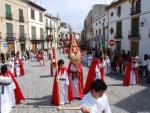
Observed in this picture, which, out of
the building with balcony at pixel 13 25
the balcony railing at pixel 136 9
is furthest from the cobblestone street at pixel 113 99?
the building with balcony at pixel 13 25

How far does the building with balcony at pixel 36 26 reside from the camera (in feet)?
138

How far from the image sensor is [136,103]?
9633 millimetres

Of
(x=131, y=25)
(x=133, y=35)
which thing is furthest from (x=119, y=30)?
(x=133, y=35)

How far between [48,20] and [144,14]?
34420 millimetres

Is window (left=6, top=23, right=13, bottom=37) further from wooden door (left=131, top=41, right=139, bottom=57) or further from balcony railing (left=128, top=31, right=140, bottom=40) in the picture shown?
wooden door (left=131, top=41, right=139, bottom=57)

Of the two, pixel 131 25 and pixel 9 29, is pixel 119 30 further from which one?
pixel 9 29

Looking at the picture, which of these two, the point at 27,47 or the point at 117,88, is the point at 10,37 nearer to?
the point at 27,47

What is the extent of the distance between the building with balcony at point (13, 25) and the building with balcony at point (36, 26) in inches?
71.7

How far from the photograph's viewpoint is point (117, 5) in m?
31.2

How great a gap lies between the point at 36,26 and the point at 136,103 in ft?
121

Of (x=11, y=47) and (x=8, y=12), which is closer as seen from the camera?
(x=8, y=12)

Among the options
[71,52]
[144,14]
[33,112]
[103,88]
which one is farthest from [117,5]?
[103,88]

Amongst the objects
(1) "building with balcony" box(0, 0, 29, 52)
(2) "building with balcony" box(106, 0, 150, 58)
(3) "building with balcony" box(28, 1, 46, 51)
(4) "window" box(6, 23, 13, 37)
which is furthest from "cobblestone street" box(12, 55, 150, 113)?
(3) "building with balcony" box(28, 1, 46, 51)

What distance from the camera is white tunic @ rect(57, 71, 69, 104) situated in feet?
31.1
